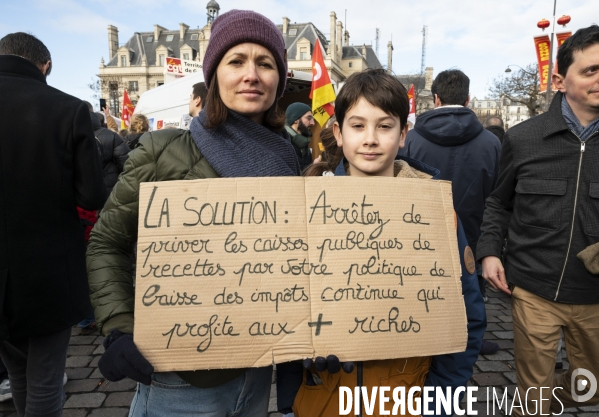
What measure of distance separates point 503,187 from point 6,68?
9.24 feet

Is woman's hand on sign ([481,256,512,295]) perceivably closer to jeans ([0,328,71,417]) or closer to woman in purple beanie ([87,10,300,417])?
woman in purple beanie ([87,10,300,417])

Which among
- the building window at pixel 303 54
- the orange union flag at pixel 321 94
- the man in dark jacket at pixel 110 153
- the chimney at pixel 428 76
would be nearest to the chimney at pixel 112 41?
the building window at pixel 303 54

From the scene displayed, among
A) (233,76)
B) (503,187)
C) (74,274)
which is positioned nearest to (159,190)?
(233,76)

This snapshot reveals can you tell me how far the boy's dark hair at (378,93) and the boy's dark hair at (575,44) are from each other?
1192 millimetres

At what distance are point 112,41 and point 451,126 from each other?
75642 mm

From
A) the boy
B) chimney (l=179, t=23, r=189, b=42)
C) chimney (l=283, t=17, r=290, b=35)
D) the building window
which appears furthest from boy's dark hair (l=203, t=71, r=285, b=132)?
chimney (l=179, t=23, r=189, b=42)

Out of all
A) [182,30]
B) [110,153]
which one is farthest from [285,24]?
[110,153]

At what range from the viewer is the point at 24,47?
2184 mm

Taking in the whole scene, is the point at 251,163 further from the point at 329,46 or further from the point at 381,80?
the point at 329,46

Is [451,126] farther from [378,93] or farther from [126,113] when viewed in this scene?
[126,113]

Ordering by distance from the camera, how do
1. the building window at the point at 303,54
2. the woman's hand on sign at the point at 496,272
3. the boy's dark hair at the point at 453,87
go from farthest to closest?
the building window at the point at 303,54
the boy's dark hair at the point at 453,87
the woman's hand on sign at the point at 496,272

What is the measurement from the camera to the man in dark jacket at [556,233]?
2203 mm

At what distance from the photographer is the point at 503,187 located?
2547mm

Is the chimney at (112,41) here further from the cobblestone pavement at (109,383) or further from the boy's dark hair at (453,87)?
the boy's dark hair at (453,87)
